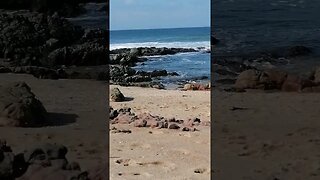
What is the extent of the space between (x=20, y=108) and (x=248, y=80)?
1556mm

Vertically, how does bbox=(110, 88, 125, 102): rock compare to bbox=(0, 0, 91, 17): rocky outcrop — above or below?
below

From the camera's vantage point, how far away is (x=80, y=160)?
9.75 feet

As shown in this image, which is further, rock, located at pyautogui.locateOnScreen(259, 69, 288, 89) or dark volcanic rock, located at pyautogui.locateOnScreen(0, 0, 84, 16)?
rock, located at pyautogui.locateOnScreen(259, 69, 288, 89)

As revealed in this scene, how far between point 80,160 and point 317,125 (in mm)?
1582

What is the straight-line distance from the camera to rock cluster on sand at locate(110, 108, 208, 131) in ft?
18.3

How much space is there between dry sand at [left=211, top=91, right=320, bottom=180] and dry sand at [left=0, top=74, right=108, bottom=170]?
792mm

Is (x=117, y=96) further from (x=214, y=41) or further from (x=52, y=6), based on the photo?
(x=52, y=6)

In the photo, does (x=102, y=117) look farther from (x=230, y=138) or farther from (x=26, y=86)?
(x=230, y=138)

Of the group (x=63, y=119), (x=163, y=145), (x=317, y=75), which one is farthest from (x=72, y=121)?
(x=163, y=145)

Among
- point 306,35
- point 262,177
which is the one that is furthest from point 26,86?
point 306,35

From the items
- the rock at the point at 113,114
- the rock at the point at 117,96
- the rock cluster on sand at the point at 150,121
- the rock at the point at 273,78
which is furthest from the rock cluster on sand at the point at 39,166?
the rock at the point at 117,96

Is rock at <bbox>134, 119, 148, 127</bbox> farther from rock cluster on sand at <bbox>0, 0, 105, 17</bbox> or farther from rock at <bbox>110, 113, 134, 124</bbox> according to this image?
rock cluster on sand at <bbox>0, 0, 105, 17</bbox>

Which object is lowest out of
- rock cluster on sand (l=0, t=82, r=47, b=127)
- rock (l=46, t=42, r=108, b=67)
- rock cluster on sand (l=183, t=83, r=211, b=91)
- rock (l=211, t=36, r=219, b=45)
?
rock cluster on sand (l=183, t=83, r=211, b=91)

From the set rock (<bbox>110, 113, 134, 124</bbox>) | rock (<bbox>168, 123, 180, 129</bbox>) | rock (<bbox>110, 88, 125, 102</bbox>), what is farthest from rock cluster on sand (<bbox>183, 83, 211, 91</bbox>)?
rock (<bbox>110, 113, 134, 124</bbox>)
